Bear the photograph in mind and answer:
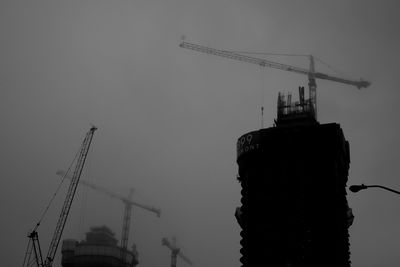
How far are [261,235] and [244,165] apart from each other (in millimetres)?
24451

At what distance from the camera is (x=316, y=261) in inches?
5566

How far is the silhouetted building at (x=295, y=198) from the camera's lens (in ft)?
472

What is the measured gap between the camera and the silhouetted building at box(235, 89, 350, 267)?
14400 cm

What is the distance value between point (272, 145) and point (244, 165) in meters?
11.6

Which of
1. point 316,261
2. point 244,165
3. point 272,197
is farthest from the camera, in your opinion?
point 244,165

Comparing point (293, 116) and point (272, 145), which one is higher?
point (293, 116)

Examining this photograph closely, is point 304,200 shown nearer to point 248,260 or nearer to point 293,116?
point 248,260

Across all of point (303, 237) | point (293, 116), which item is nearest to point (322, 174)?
point (303, 237)

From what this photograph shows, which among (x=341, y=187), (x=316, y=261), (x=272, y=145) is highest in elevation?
(x=272, y=145)

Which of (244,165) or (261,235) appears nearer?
(261,235)

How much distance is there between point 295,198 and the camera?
150 m

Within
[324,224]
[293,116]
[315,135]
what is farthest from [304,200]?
[293,116]

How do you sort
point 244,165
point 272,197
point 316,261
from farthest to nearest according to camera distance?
1. point 244,165
2. point 272,197
3. point 316,261

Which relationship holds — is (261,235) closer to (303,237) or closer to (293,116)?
(303,237)
